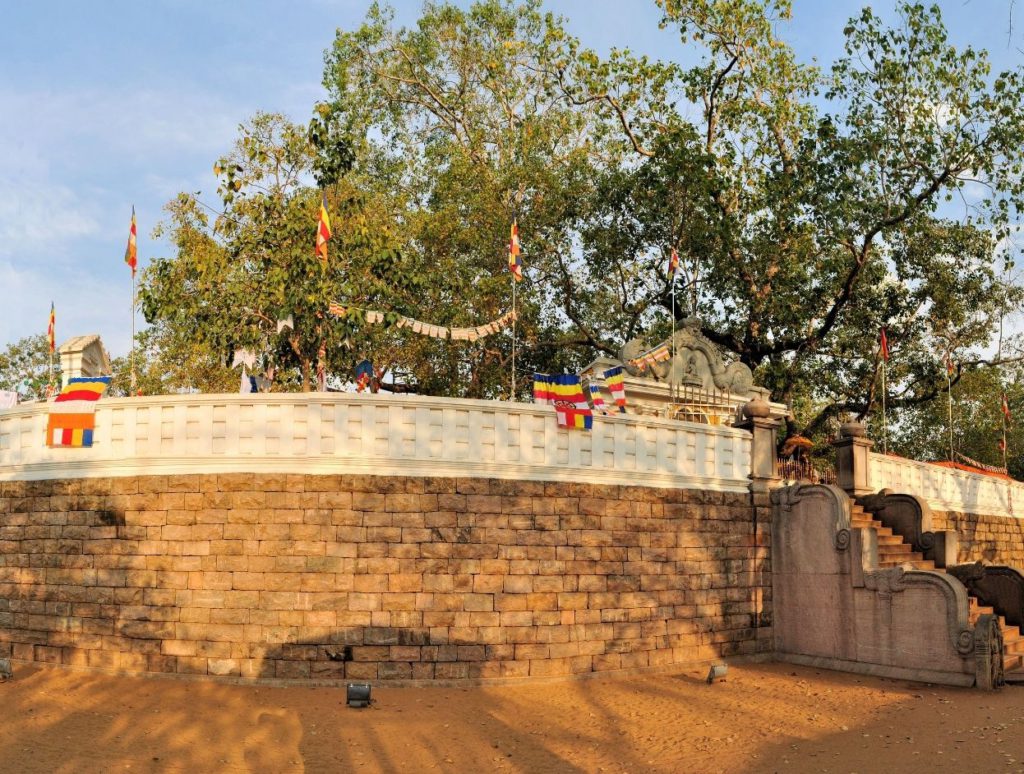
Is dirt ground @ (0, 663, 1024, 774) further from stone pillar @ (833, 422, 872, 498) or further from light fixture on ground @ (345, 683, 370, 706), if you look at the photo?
stone pillar @ (833, 422, 872, 498)

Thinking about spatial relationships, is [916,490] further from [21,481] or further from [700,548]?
[21,481]

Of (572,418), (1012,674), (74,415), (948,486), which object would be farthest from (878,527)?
(74,415)

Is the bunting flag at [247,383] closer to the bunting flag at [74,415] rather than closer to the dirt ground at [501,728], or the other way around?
the bunting flag at [74,415]

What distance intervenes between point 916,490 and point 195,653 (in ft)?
48.7

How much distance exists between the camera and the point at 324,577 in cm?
1360

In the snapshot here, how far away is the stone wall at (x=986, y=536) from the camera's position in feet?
70.7

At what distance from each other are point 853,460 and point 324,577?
418 inches

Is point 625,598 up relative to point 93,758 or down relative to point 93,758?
up

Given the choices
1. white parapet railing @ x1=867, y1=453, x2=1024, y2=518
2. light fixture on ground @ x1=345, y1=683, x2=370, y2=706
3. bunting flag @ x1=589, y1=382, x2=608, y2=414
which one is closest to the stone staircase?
white parapet railing @ x1=867, y1=453, x2=1024, y2=518

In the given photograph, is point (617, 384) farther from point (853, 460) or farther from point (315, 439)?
point (315, 439)

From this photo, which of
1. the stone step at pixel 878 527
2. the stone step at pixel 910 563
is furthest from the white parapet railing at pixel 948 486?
the stone step at pixel 910 563

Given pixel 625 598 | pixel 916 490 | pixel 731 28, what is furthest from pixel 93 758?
pixel 731 28

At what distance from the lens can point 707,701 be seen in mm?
13945

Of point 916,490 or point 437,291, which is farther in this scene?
point 437,291
